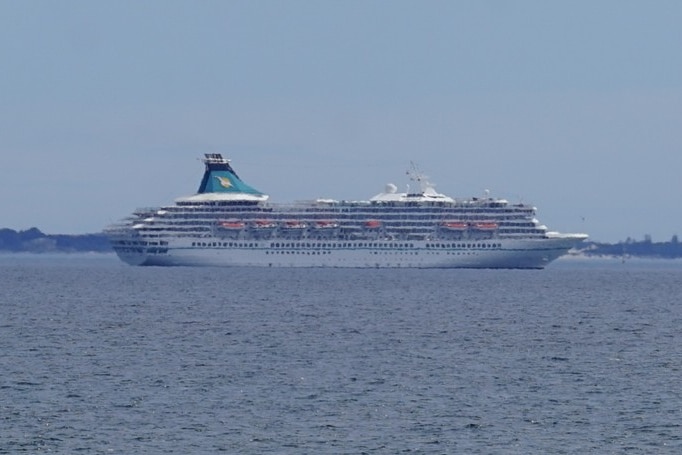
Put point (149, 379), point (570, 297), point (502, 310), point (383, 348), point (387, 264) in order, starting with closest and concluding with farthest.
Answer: point (149, 379), point (383, 348), point (502, 310), point (570, 297), point (387, 264)

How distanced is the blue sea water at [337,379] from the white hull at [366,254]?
53.9 meters

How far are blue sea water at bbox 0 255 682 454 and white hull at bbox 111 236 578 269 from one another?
53934 millimetres

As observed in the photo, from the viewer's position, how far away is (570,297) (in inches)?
3086

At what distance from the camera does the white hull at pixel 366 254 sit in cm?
11988

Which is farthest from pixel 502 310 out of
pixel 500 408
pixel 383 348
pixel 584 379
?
pixel 500 408

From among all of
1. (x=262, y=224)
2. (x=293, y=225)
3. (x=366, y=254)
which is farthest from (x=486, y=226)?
(x=262, y=224)

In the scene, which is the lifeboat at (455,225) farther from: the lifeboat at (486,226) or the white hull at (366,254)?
the white hull at (366,254)

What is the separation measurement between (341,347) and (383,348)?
1.22m

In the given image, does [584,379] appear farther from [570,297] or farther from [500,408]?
[570,297]

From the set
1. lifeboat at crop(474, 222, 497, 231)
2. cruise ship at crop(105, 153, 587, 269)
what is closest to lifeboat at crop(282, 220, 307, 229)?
cruise ship at crop(105, 153, 587, 269)

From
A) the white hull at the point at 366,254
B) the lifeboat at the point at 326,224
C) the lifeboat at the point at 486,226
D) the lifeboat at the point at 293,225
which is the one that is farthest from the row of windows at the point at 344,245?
the lifeboat at the point at 326,224

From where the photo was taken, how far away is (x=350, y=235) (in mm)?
122375

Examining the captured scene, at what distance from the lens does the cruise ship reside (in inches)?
4734

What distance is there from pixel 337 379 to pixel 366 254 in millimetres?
86600
